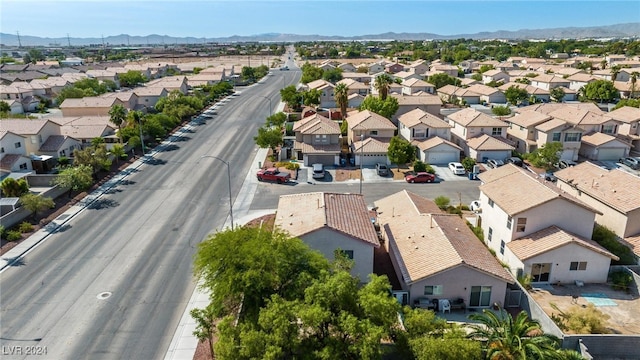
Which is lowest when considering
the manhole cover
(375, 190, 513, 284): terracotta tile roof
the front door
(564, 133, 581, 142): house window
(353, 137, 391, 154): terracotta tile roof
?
the manhole cover

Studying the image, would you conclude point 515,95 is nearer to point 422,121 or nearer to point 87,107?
point 422,121

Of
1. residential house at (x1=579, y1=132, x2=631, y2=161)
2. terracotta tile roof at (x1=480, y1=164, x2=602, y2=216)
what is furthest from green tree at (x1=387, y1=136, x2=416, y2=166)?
residential house at (x1=579, y1=132, x2=631, y2=161)

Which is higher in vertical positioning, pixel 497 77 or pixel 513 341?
pixel 497 77

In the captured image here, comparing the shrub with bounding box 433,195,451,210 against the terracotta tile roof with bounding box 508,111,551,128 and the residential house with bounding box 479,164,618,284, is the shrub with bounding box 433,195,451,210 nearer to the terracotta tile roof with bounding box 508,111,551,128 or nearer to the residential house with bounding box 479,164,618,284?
the residential house with bounding box 479,164,618,284

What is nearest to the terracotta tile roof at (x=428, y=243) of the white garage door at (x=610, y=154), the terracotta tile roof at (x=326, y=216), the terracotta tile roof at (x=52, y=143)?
the terracotta tile roof at (x=326, y=216)

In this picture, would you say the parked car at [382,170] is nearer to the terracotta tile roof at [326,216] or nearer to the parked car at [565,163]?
the terracotta tile roof at [326,216]

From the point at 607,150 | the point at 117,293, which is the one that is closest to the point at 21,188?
the point at 117,293

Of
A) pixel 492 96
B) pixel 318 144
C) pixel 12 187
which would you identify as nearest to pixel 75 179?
pixel 12 187

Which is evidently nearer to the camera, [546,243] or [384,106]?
[546,243]
